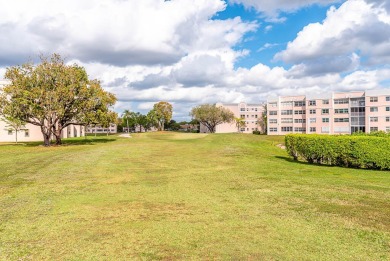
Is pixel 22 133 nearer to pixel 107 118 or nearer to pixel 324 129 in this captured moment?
pixel 107 118

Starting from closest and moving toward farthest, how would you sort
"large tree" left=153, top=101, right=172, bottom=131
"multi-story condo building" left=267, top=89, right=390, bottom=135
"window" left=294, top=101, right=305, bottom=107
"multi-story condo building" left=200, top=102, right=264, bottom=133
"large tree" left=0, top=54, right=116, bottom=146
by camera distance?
"large tree" left=0, top=54, right=116, bottom=146 → "multi-story condo building" left=267, top=89, right=390, bottom=135 → "window" left=294, top=101, right=305, bottom=107 → "large tree" left=153, top=101, right=172, bottom=131 → "multi-story condo building" left=200, top=102, right=264, bottom=133

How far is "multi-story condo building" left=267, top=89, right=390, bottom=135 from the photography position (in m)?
82.9

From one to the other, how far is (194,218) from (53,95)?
3938 centimetres

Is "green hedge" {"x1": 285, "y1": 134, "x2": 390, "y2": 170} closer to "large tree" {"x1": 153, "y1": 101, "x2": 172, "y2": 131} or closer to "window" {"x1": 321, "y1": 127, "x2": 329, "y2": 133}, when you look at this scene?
"window" {"x1": 321, "y1": 127, "x2": 329, "y2": 133}

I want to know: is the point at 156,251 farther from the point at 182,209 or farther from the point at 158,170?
the point at 158,170

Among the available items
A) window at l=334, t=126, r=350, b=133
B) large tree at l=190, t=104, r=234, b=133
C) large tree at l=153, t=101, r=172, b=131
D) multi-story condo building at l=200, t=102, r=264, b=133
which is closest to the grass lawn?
window at l=334, t=126, r=350, b=133

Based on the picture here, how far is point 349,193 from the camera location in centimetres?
1214

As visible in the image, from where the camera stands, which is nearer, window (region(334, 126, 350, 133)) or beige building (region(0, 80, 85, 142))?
beige building (region(0, 80, 85, 142))

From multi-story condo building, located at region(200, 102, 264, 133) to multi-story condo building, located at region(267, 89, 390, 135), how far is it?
3869cm

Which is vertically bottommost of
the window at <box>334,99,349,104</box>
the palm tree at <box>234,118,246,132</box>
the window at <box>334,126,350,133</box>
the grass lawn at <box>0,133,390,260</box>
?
the grass lawn at <box>0,133,390,260</box>

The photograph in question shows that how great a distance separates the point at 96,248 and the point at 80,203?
171 inches

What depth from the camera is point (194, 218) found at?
8.86m

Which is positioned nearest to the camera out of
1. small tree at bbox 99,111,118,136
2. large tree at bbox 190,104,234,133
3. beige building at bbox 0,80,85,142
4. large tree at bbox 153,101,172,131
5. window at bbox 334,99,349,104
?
small tree at bbox 99,111,118,136

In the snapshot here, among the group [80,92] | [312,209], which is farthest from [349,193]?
[80,92]
